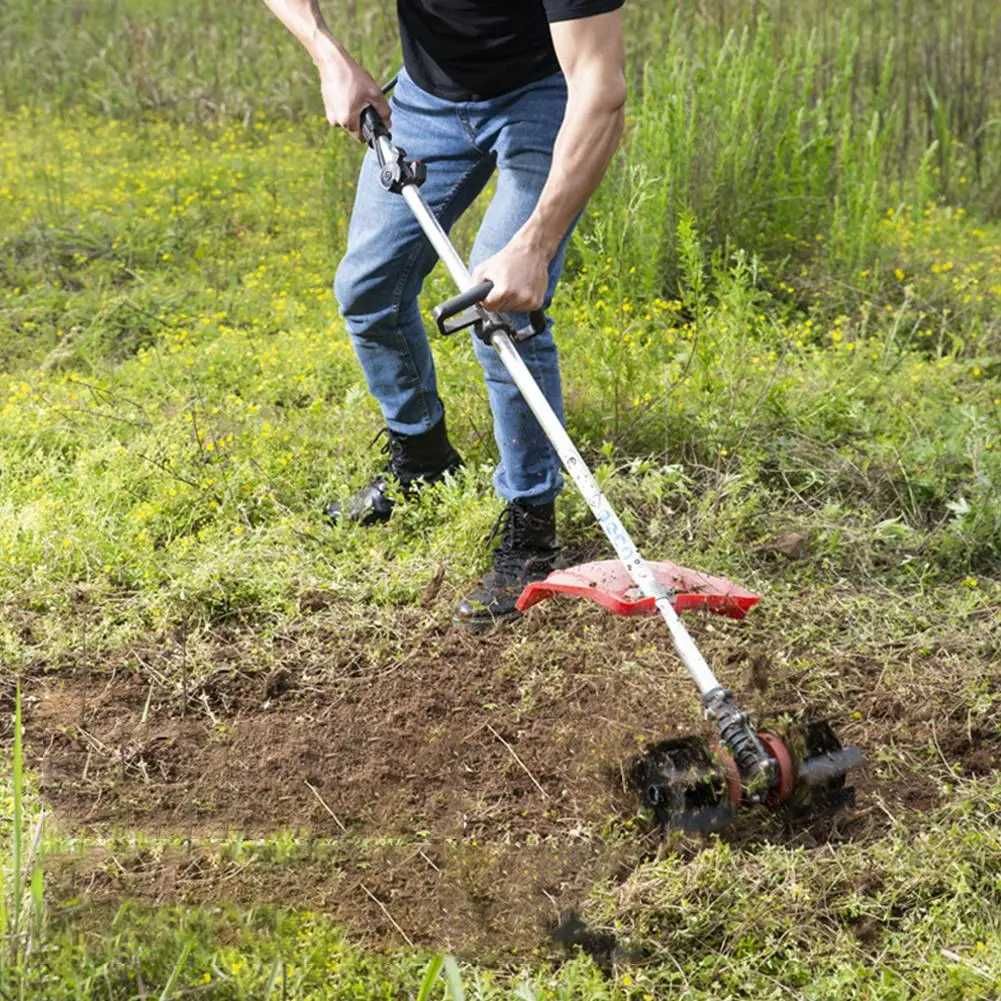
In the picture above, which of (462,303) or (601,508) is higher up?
(462,303)

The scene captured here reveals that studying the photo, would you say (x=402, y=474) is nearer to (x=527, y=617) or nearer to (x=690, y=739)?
(x=527, y=617)

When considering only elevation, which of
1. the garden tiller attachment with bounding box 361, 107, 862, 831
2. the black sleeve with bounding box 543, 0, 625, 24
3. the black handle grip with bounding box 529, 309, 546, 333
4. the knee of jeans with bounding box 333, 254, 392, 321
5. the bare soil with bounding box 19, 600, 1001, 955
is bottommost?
the bare soil with bounding box 19, 600, 1001, 955

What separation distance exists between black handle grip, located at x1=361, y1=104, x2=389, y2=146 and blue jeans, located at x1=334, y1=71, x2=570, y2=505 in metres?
0.07

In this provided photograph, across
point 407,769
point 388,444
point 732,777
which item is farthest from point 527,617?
point 732,777

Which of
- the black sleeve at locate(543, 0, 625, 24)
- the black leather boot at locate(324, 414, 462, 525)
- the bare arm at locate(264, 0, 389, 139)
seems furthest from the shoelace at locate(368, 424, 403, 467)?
the black sleeve at locate(543, 0, 625, 24)

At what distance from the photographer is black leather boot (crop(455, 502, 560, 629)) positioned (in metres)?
3.96

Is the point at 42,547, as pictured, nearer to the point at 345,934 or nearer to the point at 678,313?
the point at 345,934

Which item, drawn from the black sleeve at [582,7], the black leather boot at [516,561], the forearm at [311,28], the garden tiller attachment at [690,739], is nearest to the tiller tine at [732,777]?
the garden tiller attachment at [690,739]

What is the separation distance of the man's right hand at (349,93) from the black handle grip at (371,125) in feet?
0.04

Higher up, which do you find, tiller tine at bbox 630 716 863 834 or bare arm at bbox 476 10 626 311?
bare arm at bbox 476 10 626 311

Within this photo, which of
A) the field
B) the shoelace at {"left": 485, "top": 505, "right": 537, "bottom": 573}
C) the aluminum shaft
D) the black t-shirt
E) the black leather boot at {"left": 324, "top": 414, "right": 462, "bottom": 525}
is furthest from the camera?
the black leather boot at {"left": 324, "top": 414, "right": 462, "bottom": 525}

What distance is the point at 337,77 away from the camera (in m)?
4.01

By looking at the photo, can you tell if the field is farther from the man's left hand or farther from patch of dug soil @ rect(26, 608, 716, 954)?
the man's left hand

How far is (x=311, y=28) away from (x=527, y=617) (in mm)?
1625
